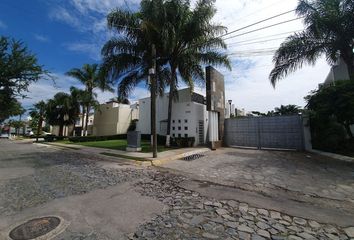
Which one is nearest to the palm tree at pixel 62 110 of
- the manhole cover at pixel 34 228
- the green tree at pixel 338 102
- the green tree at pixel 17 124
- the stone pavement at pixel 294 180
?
the stone pavement at pixel 294 180

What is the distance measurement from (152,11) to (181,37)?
2.74m

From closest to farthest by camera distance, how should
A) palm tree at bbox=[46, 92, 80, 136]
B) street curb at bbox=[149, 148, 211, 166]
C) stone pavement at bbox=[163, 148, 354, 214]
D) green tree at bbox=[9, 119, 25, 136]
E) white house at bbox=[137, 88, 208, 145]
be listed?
stone pavement at bbox=[163, 148, 354, 214], street curb at bbox=[149, 148, 211, 166], white house at bbox=[137, 88, 208, 145], palm tree at bbox=[46, 92, 80, 136], green tree at bbox=[9, 119, 25, 136]

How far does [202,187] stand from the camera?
19.8ft

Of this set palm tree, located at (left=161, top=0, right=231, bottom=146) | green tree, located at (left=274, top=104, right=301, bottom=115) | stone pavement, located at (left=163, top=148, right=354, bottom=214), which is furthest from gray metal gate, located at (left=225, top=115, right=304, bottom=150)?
green tree, located at (left=274, top=104, right=301, bottom=115)

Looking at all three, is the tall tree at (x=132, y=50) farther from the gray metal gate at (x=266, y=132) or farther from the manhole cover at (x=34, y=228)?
the manhole cover at (x=34, y=228)

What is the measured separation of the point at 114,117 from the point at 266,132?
68.5ft

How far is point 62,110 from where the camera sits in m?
33.9

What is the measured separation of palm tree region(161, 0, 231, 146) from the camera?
14484 millimetres

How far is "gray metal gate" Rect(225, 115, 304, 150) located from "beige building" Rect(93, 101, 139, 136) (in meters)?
16.4

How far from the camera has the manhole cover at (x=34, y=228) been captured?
3387 millimetres

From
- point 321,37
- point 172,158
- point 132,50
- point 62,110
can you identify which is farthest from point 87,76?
point 321,37

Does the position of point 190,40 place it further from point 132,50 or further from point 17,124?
point 17,124

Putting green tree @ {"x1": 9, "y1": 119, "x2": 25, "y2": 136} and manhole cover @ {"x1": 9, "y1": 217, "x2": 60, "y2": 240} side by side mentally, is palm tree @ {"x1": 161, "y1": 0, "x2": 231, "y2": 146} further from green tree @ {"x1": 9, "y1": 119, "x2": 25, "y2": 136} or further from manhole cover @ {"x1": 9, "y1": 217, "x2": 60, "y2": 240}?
green tree @ {"x1": 9, "y1": 119, "x2": 25, "y2": 136}

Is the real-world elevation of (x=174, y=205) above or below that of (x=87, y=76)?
below
